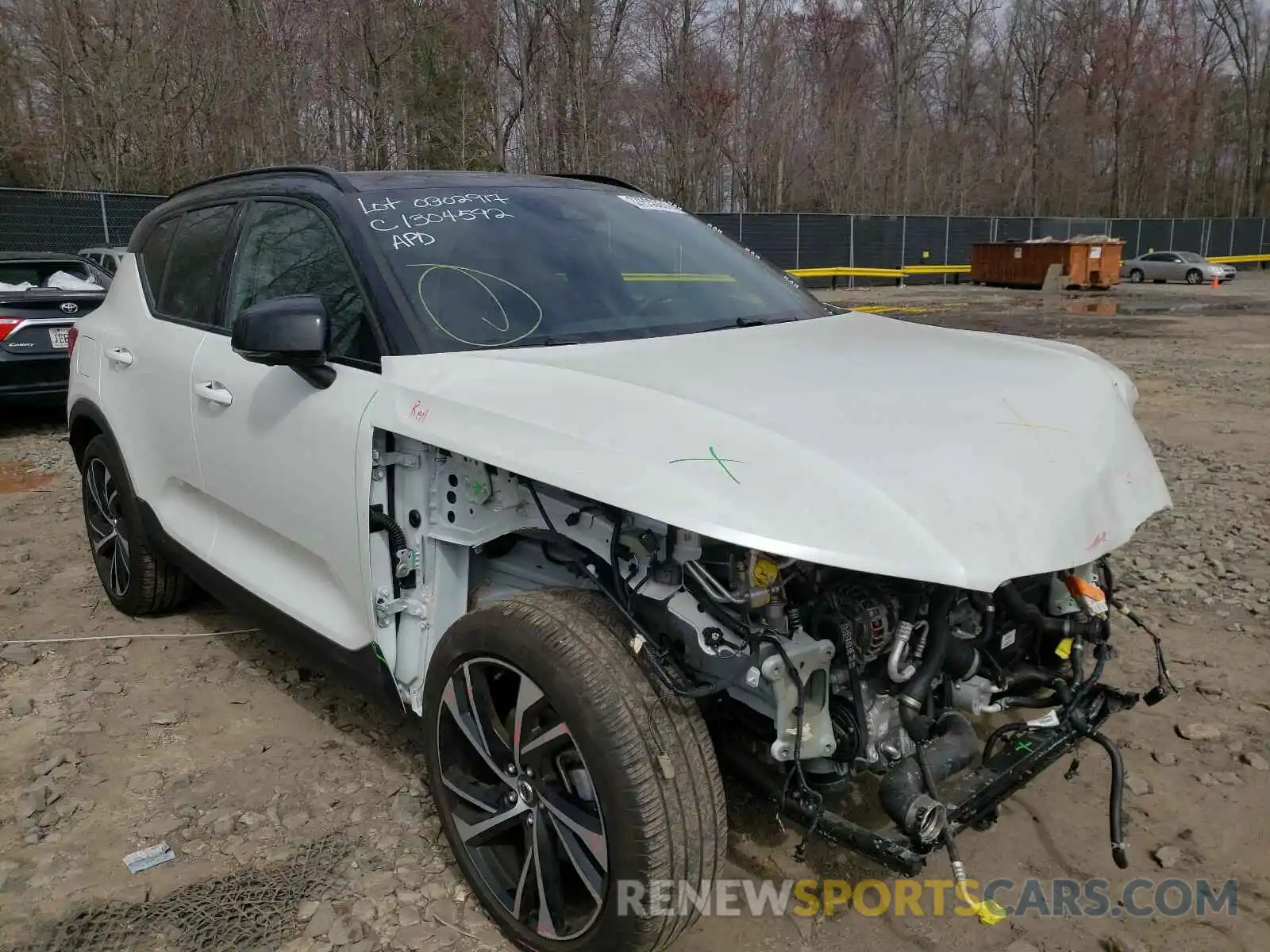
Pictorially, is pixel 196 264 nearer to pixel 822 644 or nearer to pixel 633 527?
pixel 633 527

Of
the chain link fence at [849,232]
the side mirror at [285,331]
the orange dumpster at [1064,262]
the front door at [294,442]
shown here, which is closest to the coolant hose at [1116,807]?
the front door at [294,442]

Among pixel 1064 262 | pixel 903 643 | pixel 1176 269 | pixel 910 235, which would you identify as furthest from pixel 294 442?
pixel 1176 269

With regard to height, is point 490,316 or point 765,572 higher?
point 490,316

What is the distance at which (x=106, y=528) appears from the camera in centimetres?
447

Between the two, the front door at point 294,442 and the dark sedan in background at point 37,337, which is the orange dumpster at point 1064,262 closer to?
the dark sedan in background at point 37,337

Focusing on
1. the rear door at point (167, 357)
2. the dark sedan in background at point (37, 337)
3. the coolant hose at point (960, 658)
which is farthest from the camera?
the dark sedan in background at point (37, 337)

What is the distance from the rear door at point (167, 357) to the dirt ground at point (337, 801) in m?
0.70

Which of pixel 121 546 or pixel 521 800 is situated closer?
pixel 521 800

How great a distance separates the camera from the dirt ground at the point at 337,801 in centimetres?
250

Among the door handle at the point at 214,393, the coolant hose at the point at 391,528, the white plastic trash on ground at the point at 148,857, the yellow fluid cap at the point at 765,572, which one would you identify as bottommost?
the white plastic trash on ground at the point at 148,857

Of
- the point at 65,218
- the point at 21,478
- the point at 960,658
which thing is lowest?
the point at 21,478

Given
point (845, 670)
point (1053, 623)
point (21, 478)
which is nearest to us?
point (845, 670)

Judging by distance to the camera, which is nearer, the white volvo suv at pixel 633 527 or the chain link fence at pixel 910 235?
the white volvo suv at pixel 633 527

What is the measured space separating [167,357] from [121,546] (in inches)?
43.2
